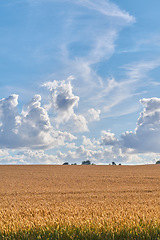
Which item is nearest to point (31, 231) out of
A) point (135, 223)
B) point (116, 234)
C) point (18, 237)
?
point (18, 237)

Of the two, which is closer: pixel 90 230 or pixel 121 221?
pixel 90 230

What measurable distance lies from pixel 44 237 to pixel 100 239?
1.23 meters

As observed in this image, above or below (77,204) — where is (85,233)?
above

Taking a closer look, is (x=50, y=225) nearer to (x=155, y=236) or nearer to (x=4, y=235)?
(x=4, y=235)

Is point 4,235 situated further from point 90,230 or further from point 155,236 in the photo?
point 155,236

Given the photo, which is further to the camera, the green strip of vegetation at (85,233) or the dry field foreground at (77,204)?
the dry field foreground at (77,204)

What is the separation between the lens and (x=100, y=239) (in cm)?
652

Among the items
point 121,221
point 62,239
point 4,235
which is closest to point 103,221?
point 121,221

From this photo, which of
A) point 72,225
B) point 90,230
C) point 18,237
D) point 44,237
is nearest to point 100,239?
point 90,230

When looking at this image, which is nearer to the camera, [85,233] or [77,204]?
[85,233]

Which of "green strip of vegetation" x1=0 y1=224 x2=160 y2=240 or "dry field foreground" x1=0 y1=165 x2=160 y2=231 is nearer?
"green strip of vegetation" x1=0 y1=224 x2=160 y2=240

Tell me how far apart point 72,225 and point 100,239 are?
2.65ft

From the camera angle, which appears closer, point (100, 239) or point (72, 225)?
point (100, 239)

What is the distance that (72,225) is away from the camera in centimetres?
704
